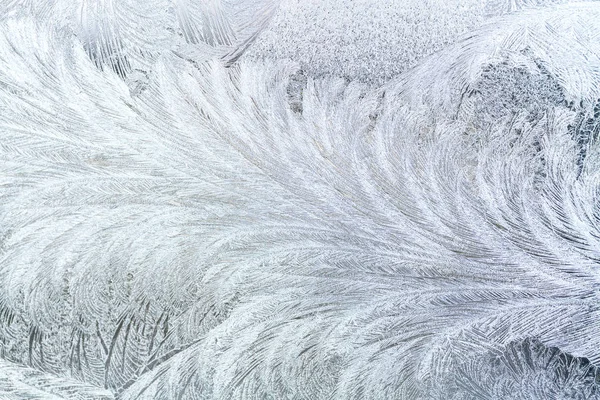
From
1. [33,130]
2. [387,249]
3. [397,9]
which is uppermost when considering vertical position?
[397,9]

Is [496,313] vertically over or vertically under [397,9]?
under

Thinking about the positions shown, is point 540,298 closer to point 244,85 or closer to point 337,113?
point 337,113

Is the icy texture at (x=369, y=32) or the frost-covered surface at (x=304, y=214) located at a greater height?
the icy texture at (x=369, y=32)

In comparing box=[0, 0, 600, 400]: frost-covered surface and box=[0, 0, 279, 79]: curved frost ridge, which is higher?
box=[0, 0, 279, 79]: curved frost ridge

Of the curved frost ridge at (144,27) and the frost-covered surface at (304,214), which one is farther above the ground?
the curved frost ridge at (144,27)

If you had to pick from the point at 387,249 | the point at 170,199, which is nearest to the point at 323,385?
the point at 387,249

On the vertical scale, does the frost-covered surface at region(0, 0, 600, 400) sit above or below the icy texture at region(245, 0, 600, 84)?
below

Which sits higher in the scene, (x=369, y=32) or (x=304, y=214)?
(x=369, y=32)

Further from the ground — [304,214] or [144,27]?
[144,27]
